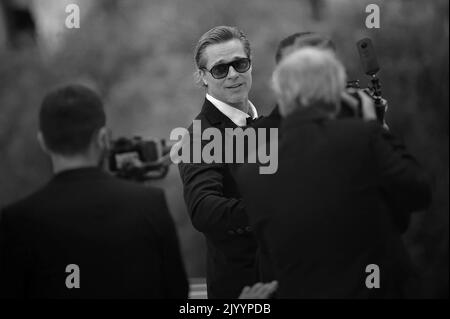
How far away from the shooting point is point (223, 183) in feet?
10.2

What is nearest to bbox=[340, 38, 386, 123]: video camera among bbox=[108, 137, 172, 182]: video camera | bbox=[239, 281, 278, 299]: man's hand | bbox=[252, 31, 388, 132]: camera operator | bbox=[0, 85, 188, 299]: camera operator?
bbox=[252, 31, 388, 132]: camera operator

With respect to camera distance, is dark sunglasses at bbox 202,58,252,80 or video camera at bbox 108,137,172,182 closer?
video camera at bbox 108,137,172,182

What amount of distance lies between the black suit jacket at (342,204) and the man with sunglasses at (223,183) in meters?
0.57

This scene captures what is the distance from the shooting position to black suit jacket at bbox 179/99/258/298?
113 inches

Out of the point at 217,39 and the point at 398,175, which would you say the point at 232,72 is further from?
the point at 398,175

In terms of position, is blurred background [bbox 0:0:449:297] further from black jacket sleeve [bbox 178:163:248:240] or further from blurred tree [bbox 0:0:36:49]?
black jacket sleeve [bbox 178:163:248:240]

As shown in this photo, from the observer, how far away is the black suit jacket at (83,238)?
2205 mm

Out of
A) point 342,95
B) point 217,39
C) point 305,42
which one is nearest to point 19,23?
point 217,39

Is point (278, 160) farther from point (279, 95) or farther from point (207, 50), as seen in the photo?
point (207, 50)

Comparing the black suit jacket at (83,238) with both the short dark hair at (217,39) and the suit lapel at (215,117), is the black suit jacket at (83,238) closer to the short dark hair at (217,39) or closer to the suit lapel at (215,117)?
the suit lapel at (215,117)

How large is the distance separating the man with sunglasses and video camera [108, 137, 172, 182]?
1.72ft

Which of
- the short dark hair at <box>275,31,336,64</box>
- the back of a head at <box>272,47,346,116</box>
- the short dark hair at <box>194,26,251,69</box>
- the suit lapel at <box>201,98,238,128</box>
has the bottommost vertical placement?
the suit lapel at <box>201,98,238,128</box>

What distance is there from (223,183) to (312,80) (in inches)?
35.1

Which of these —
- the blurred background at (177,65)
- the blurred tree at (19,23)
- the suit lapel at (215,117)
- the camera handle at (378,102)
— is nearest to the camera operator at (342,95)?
the camera handle at (378,102)
